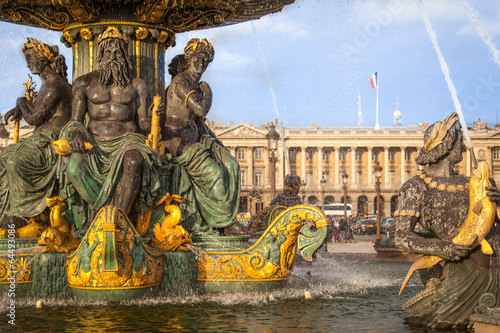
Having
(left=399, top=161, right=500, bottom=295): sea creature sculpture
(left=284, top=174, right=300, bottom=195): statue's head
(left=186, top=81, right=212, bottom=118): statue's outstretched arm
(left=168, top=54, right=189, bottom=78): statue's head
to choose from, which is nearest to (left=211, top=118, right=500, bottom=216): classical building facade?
(left=284, top=174, right=300, bottom=195): statue's head

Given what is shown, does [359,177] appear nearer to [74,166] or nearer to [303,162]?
[303,162]

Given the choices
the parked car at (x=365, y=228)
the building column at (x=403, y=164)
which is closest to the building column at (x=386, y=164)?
the building column at (x=403, y=164)

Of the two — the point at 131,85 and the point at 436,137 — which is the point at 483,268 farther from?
the point at 131,85

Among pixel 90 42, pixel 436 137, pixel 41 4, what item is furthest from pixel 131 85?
pixel 436 137

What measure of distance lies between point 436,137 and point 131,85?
3.16 meters

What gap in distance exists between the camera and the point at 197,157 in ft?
21.6

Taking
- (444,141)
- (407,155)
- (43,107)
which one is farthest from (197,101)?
(407,155)

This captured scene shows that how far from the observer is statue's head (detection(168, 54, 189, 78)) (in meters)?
7.35

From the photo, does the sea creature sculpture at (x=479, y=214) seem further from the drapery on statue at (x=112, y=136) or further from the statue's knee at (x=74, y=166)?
the statue's knee at (x=74, y=166)

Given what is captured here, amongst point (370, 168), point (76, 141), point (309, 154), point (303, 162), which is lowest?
point (76, 141)

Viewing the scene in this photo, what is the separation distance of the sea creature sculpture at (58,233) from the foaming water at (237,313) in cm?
47

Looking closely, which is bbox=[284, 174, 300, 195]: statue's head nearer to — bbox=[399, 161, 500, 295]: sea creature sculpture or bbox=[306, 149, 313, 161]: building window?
bbox=[399, 161, 500, 295]: sea creature sculpture

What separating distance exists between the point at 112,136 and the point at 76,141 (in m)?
0.57

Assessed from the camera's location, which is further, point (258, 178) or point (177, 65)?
point (258, 178)
